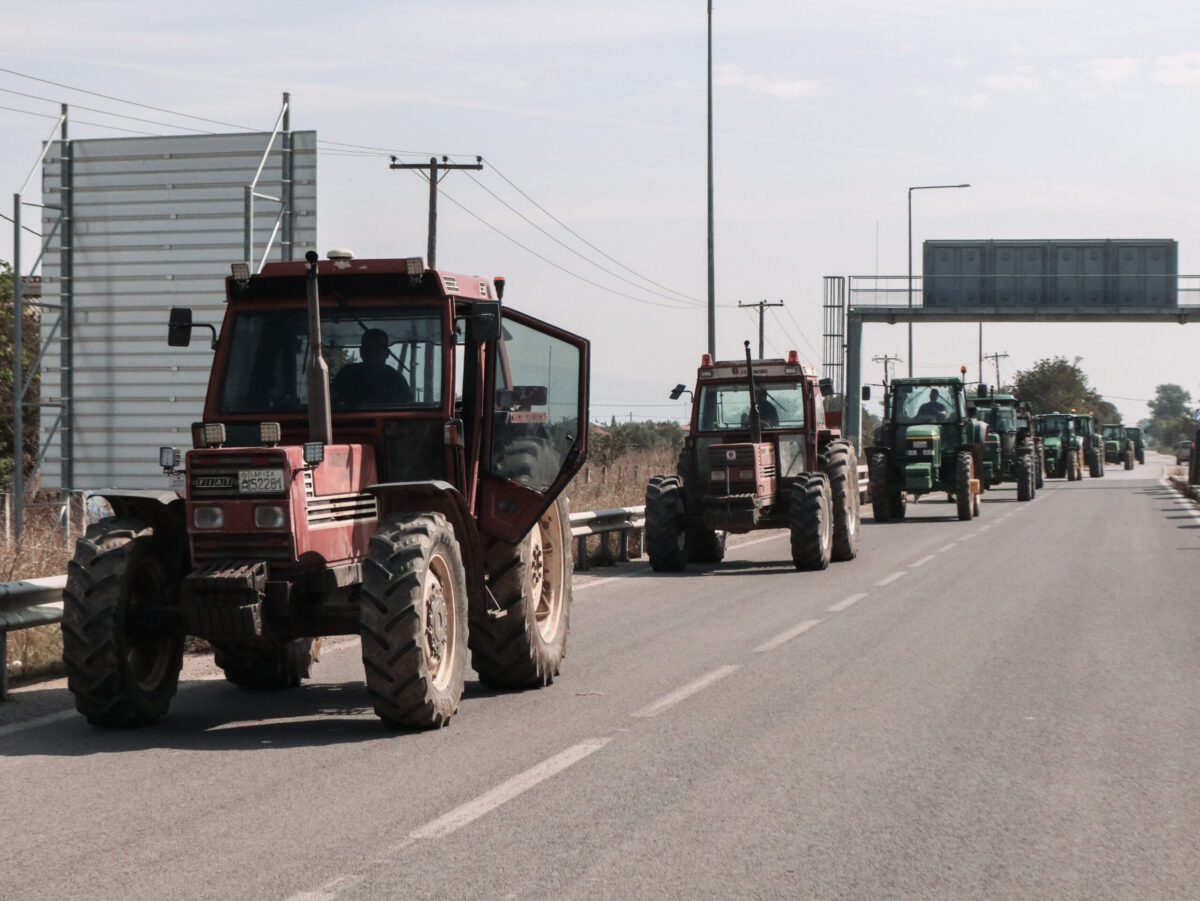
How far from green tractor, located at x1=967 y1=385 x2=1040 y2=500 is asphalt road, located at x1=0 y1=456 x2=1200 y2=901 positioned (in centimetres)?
2745

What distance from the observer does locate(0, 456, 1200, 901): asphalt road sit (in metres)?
5.50

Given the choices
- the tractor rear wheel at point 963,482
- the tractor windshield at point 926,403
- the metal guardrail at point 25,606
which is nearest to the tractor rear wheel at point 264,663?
the metal guardrail at point 25,606

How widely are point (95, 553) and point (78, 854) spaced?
2.63 m

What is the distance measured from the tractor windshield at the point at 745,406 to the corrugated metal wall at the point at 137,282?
7.12 meters

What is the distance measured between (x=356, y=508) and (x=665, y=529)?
10.7 m

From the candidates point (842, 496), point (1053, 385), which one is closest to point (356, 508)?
point (842, 496)

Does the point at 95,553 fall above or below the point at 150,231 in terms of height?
below

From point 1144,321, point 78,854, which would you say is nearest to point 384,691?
point 78,854

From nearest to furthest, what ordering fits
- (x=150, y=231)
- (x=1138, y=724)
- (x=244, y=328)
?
(x=1138, y=724)
(x=244, y=328)
(x=150, y=231)

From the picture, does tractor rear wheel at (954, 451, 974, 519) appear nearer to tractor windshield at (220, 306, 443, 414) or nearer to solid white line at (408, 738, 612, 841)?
tractor windshield at (220, 306, 443, 414)

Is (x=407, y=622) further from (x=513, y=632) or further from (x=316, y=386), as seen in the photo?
(x=513, y=632)

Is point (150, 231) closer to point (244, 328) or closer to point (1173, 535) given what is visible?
point (244, 328)

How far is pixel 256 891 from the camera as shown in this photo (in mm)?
5254

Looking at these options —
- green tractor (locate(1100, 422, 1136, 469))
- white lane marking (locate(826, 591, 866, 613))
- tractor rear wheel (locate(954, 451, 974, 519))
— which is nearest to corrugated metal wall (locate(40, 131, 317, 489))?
white lane marking (locate(826, 591, 866, 613))
